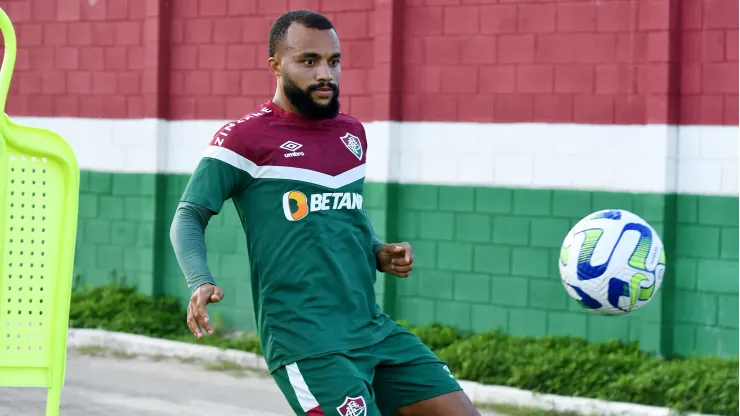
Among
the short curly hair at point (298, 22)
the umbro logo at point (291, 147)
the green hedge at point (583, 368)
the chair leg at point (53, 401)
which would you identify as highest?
the short curly hair at point (298, 22)

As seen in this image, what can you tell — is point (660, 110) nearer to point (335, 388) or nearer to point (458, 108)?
point (458, 108)

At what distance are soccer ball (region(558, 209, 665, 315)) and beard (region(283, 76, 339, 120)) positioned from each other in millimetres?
2535

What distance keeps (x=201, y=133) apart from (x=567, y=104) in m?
3.59

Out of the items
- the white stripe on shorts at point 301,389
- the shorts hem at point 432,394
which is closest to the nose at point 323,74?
the white stripe on shorts at point 301,389

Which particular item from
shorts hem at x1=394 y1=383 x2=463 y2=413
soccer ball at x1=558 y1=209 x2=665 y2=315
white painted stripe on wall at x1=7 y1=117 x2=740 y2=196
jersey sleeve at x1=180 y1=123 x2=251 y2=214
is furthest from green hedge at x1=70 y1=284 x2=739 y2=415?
jersey sleeve at x1=180 y1=123 x2=251 y2=214

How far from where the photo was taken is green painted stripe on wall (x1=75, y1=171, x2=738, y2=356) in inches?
375

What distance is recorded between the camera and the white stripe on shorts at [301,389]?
4891mm

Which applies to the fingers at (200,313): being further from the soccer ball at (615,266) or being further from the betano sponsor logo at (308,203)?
the soccer ball at (615,266)

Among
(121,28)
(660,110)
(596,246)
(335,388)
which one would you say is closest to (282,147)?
(335,388)

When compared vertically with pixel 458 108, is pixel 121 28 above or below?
above

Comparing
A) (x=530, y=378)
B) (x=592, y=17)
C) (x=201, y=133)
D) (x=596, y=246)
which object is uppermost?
(x=592, y=17)

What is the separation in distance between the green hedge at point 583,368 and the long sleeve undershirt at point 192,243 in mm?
4542

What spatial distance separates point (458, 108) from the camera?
1061 cm

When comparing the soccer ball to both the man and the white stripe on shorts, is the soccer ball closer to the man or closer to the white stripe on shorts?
the man
